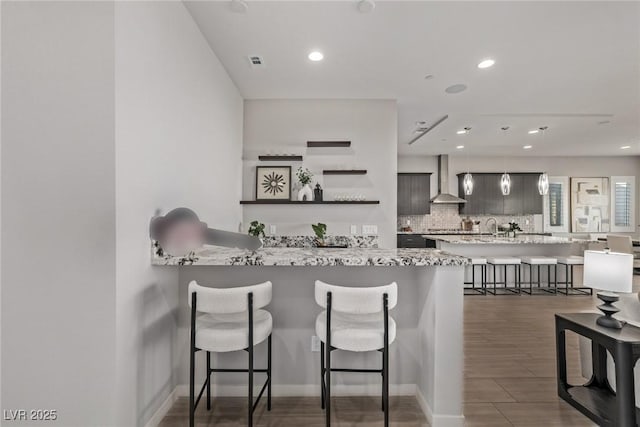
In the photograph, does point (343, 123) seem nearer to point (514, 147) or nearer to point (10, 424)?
point (10, 424)

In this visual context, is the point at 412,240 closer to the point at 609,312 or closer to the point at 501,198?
the point at 501,198

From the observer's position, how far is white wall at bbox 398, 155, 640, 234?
26.4 feet

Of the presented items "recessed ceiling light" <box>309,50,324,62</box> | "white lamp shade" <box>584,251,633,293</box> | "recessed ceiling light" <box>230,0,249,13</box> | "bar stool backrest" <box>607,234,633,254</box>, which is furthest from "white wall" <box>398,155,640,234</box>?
"recessed ceiling light" <box>230,0,249,13</box>

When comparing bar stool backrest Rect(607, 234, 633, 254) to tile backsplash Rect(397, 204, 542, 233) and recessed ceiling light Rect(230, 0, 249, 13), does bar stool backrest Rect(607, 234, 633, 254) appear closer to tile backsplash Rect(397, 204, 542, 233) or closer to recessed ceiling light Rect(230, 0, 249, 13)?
tile backsplash Rect(397, 204, 542, 233)

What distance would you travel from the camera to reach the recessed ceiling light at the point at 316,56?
9.46 feet

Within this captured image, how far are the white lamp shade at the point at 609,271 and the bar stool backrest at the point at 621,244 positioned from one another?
548 cm

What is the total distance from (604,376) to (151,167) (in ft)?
11.4

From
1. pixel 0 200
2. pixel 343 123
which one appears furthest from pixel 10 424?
pixel 343 123

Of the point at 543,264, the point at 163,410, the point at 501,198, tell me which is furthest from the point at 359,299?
the point at 501,198

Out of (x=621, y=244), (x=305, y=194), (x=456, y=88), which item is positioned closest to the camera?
(x=456, y=88)

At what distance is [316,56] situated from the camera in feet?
9.64

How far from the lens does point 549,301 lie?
4926 mm

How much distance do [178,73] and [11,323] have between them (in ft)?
5.98

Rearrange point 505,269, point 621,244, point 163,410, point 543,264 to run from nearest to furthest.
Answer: point 163,410 → point 543,264 → point 505,269 → point 621,244
